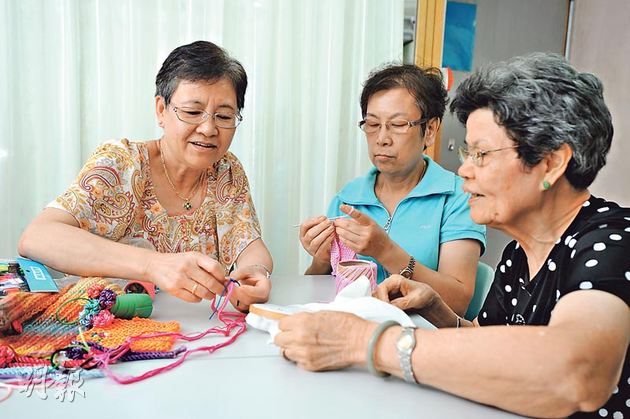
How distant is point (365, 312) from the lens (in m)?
1.18

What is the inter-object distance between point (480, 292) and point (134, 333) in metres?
1.14

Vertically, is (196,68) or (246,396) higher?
(196,68)

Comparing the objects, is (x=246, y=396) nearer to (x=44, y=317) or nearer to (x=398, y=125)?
(x=44, y=317)

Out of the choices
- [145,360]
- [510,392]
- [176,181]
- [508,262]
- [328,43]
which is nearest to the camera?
[510,392]

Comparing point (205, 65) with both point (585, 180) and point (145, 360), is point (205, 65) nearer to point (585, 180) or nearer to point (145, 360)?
point (145, 360)

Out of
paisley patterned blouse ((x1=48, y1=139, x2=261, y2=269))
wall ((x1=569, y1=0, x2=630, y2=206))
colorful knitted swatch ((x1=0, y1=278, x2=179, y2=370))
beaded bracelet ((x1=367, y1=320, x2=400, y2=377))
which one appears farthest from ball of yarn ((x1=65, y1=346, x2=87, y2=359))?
wall ((x1=569, y1=0, x2=630, y2=206))

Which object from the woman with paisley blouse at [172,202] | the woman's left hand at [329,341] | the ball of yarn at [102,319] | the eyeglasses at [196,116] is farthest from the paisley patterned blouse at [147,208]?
the woman's left hand at [329,341]

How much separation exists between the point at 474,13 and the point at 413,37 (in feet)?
1.41

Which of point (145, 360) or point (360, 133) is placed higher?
point (360, 133)

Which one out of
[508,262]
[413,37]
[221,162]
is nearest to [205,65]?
[221,162]

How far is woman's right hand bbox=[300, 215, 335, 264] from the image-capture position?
1742 mm

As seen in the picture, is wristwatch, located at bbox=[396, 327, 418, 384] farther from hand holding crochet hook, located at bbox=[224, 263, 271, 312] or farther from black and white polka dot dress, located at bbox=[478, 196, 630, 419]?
hand holding crochet hook, located at bbox=[224, 263, 271, 312]

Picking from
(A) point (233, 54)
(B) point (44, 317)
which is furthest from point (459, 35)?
(B) point (44, 317)

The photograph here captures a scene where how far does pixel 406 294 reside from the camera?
142 cm
